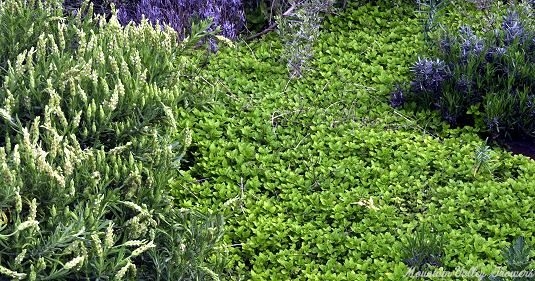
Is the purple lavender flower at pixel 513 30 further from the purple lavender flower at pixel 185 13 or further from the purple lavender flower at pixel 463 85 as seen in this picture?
the purple lavender flower at pixel 185 13

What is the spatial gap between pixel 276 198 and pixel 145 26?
1238 mm

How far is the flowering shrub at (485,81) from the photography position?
4590 mm

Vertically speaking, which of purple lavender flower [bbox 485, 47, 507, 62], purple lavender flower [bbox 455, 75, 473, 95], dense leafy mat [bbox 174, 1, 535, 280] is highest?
purple lavender flower [bbox 485, 47, 507, 62]

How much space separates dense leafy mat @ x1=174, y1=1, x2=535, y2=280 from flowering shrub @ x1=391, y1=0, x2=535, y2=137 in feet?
0.53

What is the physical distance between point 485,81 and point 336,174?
1.42 m

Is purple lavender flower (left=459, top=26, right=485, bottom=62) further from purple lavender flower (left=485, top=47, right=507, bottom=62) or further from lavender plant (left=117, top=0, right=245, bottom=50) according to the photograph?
lavender plant (left=117, top=0, right=245, bottom=50)

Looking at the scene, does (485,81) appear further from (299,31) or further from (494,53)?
(299,31)

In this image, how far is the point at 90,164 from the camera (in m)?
2.98

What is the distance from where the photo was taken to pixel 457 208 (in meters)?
3.80

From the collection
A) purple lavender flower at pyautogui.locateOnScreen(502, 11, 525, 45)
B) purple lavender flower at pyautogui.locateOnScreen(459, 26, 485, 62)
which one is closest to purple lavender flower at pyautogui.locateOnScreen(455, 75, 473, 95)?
purple lavender flower at pyautogui.locateOnScreen(459, 26, 485, 62)

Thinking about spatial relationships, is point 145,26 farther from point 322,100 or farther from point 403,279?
point 403,279

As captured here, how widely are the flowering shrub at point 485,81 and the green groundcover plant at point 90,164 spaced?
75.4 inches

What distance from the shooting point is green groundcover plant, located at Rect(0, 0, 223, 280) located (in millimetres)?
2650

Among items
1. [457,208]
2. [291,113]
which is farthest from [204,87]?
[457,208]
